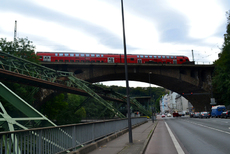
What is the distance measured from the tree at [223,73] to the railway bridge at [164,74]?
2.76 meters

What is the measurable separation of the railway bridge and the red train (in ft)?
3.53

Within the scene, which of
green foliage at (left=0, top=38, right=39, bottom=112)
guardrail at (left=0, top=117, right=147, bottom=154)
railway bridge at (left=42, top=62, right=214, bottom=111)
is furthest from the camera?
railway bridge at (left=42, top=62, right=214, bottom=111)

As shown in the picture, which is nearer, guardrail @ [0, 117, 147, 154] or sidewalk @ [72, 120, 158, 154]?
guardrail @ [0, 117, 147, 154]

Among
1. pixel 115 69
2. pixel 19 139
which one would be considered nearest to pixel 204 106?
pixel 115 69

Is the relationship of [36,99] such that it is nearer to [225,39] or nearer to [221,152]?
[225,39]

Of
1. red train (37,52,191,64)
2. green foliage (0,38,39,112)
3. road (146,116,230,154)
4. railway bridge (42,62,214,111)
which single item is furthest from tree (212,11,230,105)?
green foliage (0,38,39,112)

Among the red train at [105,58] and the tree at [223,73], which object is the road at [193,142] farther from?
the red train at [105,58]

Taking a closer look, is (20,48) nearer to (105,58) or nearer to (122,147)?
(105,58)

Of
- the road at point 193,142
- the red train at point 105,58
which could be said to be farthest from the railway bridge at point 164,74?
the road at point 193,142

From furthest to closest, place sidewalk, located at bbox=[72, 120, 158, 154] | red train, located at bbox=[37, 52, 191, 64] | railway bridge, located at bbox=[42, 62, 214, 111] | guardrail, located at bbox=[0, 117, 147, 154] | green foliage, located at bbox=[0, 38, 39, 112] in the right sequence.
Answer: railway bridge, located at bbox=[42, 62, 214, 111] < red train, located at bbox=[37, 52, 191, 64] < green foliage, located at bbox=[0, 38, 39, 112] < sidewalk, located at bbox=[72, 120, 158, 154] < guardrail, located at bbox=[0, 117, 147, 154]

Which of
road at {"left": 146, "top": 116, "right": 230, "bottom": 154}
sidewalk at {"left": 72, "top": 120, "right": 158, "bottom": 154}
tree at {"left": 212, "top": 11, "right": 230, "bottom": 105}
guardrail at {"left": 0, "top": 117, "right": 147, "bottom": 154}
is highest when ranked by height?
tree at {"left": 212, "top": 11, "right": 230, "bottom": 105}

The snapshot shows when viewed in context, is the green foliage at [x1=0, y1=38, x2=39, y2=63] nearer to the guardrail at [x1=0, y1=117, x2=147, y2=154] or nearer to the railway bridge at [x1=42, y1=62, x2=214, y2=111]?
the railway bridge at [x1=42, y1=62, x2=214, y2=111]

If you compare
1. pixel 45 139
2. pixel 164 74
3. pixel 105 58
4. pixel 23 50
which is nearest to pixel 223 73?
pixel 164 74

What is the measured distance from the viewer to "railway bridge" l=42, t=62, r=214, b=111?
50250 millimetres
